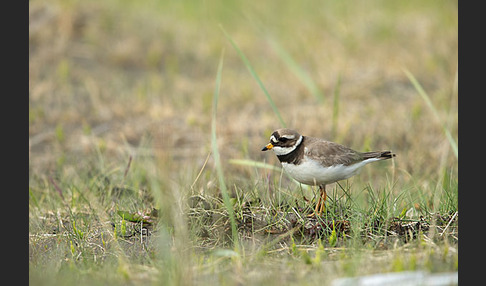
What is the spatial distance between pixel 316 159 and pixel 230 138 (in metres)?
3.89

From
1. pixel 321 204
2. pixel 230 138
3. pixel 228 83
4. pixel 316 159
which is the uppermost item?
pixel 228 83

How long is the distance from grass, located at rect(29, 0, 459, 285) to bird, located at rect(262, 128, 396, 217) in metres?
0.21

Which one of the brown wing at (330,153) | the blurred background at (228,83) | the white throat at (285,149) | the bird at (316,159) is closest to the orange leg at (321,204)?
the bird at (316,159)

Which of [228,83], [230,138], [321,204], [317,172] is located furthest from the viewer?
[228,83]

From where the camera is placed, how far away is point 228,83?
10.2 m

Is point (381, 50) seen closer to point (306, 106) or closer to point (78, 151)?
point (306, 106)

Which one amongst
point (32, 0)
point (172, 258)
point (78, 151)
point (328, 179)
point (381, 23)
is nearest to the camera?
point (172, 258)

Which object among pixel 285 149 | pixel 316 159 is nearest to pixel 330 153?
pixel 316 159

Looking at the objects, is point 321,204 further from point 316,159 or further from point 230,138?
point 230,138

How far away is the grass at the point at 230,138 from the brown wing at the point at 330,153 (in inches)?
10.9

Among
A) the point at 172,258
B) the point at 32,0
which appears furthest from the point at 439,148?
the point at 32,0

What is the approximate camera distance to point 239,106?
9.44 metres

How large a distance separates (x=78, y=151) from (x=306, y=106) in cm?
339

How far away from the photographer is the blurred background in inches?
310
